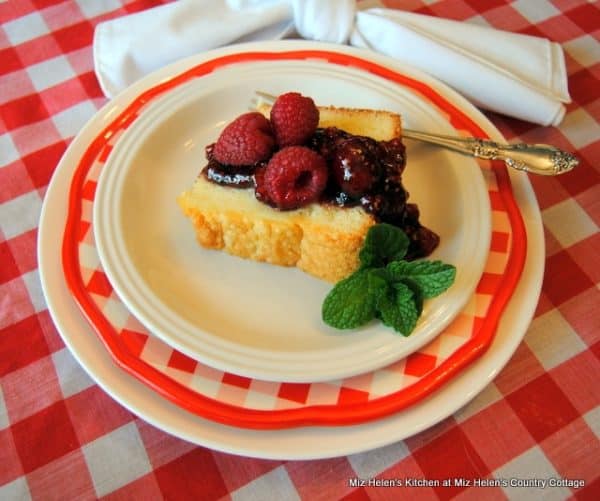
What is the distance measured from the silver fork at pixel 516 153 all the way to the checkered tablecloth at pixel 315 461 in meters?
0.15

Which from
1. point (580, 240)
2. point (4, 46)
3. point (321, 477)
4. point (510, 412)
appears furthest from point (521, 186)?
point (4, 46)

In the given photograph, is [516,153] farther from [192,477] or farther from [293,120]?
[192,477]

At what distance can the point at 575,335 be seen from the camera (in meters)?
1.29

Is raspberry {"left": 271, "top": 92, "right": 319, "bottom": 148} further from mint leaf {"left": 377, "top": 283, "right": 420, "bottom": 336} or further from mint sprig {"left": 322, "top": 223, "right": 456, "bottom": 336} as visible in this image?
mint leaf {"left": 377, "top": 283, "right": 420, "bottom": 336}

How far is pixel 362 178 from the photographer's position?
4.06 ft

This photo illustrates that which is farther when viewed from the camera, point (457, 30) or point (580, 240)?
point (457, 30)

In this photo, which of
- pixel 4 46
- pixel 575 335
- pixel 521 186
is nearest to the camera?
pixel 575 335

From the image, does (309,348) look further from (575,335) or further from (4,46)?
(4,46)

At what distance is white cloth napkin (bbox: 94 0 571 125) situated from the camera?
1.62 meters

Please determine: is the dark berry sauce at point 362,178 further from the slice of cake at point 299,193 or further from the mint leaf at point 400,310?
the mint leaf at point 400,310

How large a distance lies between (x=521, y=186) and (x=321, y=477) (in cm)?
84

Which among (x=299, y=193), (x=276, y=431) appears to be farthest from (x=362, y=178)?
(x=276, y=431)

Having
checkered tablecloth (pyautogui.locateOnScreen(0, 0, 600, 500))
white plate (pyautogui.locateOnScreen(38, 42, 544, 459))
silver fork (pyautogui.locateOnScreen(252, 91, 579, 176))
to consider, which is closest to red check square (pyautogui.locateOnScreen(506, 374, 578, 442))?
checkered tablecloth (pyautogui.locateOnScreen(0, 0, 600, 500))

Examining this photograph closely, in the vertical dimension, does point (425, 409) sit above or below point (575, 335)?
below
